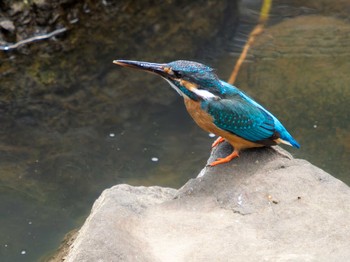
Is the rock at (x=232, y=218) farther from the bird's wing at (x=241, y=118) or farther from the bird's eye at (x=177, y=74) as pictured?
the bird's eye at (x=177, y=74)

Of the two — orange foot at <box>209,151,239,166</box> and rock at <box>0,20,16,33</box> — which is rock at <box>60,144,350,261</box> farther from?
rock at <box>0,20,16,33</box>

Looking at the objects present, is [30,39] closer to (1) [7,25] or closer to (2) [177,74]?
(1) [7,25]

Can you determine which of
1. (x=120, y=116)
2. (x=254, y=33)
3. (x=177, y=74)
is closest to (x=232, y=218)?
(x=177, y=74)

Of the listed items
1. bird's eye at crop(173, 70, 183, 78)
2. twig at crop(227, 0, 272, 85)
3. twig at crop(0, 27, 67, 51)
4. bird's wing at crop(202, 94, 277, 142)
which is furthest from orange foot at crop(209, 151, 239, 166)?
twig at crop(0, 27, 67, 51)

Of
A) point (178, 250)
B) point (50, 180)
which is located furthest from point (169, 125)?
point (178, 250)

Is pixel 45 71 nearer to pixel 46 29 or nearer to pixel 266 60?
pixel 46 29

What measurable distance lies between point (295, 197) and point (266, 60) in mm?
3360

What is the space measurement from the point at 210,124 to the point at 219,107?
12 cm

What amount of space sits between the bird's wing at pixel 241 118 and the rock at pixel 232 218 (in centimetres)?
19

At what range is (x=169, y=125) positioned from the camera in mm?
6102

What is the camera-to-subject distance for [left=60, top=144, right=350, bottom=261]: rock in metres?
3.41


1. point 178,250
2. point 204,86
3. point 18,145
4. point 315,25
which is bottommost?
point 18,145

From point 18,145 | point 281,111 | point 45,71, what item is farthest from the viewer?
point 45,71

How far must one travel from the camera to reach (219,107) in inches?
158
